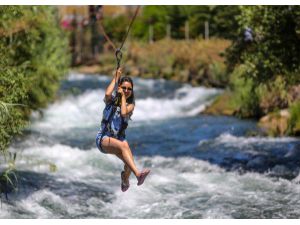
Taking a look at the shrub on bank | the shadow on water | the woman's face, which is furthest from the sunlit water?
the shrub on bank

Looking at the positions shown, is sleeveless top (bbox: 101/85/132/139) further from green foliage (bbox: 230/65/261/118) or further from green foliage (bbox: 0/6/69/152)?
green foliage (bbox: 230/65/261/118)

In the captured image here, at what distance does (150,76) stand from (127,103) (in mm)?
20080

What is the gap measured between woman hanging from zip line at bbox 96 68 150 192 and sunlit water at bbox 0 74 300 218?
278cm

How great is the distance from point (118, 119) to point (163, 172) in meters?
5.20

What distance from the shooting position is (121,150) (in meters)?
4.25

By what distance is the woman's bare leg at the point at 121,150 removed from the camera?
422 centimetres

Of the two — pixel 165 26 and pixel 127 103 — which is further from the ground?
pixel 127 103

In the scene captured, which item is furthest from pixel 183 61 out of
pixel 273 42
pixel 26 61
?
pixel 273 42

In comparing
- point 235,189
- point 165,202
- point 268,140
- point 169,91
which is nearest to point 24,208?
point 165,202

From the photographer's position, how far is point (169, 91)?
1938 centimetres

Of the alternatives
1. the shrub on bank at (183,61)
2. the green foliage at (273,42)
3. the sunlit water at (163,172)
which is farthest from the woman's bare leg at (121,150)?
the shrub on bank at (183,61)

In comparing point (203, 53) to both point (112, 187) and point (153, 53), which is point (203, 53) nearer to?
point (153, 53)

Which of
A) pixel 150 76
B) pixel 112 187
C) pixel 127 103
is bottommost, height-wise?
pixel 150 76

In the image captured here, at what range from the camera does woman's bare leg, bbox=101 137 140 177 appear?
4223mm
